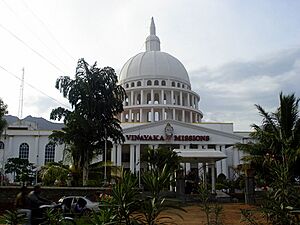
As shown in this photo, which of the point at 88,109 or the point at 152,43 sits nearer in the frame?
the point at 88,109

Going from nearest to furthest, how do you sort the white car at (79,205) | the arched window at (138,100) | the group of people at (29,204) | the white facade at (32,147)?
the group of people at (29,204), the white car at (79,205), the white facade at (32,147), the arched window at (138,100)

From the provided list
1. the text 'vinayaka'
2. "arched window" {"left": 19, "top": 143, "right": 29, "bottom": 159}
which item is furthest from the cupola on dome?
"arched window" {"left": 19, "top": 143, "right": 29, "bottom": 159}

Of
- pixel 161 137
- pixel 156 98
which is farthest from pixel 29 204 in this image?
pixel 156 98

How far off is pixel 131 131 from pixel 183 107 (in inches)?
575

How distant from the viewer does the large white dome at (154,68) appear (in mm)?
69000

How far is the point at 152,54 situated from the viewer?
7162 centimetres

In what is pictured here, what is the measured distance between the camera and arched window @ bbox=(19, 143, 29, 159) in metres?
61.0

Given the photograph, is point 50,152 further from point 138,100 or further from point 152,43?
point 152,43

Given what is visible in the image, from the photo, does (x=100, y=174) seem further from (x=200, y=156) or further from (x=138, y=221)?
(x=138, y=221)

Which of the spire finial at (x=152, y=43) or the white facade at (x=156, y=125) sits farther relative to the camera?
the spire finial at (x=152, y=43)

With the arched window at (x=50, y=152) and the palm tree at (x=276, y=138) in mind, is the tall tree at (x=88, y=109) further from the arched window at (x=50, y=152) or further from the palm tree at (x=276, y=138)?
the arched window at (x=50, y=152)

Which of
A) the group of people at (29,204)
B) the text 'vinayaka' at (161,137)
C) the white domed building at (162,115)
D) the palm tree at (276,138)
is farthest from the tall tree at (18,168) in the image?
the group of people at (29,204)

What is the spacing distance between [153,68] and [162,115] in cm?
827

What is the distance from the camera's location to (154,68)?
2726 inches
